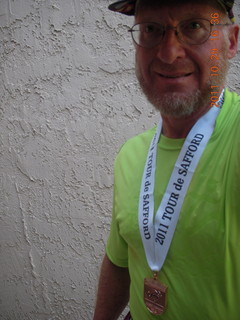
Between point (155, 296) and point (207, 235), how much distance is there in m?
0.32

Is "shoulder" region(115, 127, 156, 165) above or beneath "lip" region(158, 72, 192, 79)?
beneath

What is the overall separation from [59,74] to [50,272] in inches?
56.0

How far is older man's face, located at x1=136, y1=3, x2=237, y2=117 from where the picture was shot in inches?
48.7

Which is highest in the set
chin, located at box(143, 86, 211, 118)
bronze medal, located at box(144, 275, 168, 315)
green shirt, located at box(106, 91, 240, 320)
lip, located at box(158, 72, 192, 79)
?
lip, located at box(158, 72, 192, 79)

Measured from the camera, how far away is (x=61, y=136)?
2.49 metres

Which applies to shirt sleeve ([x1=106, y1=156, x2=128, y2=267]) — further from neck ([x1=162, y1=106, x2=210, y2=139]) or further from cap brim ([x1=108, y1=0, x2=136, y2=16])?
cap brim ([x1=108, y1=0, x2=136, y2=16])

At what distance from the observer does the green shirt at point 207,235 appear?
109cm

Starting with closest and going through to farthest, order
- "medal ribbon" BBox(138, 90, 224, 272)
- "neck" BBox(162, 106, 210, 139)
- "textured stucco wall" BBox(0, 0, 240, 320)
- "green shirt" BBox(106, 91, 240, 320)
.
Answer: "green shirt" BBox(106, 91, 240, 320), "medal ribbon" BBox(138, 90, 224, 272), "neck" BBox(162, 106, 210, 139), "textured stucco wall" BBox(0, 0, 240, 320)

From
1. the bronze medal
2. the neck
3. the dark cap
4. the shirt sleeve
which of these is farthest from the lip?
the bronze medal

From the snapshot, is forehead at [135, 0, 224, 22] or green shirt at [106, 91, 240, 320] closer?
green shirt at [106, 91, 240, 320]

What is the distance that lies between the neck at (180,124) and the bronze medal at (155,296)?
0.51 m

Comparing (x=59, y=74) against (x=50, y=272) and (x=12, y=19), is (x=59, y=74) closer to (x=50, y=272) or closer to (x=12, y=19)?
(x=12, y=19)

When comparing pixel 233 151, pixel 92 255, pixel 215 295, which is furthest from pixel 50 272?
pixel 233 151

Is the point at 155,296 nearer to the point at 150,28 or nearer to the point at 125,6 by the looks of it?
the point at 150,28
